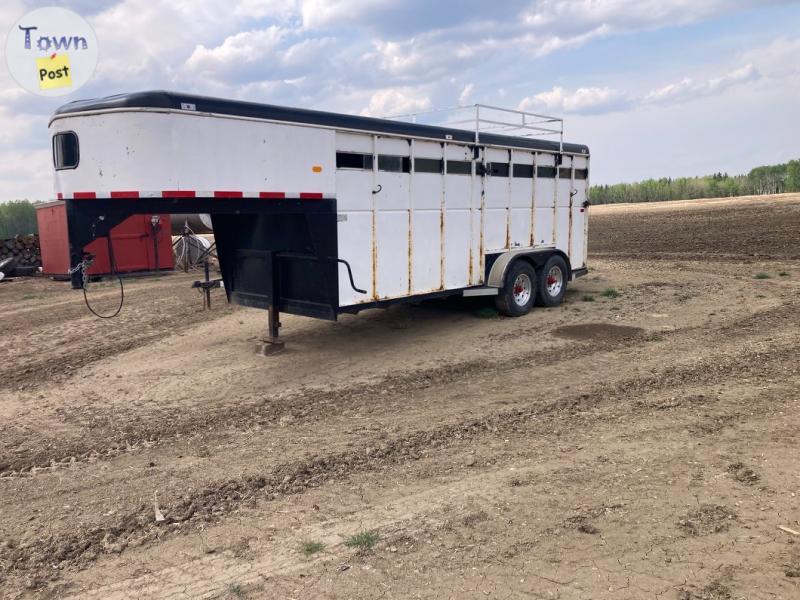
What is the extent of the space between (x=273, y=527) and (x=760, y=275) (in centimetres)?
1364

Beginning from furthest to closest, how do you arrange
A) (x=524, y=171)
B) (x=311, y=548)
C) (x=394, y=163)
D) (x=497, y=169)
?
1. (x=524, y=171)
2. (x=497, y=169)
3. (x=394, y=163)
4. (x=311, y=548)

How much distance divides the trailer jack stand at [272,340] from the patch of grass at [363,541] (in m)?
4.87

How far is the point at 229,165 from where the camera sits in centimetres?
658

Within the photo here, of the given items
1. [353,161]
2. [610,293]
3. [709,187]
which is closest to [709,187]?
[709,187]

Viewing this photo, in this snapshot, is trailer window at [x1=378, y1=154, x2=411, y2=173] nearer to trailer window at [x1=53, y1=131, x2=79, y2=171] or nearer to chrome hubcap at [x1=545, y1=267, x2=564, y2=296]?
trailer window at [x1=53, y1=131, x2=79, y2=171]

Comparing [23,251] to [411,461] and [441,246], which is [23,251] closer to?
[441,246]

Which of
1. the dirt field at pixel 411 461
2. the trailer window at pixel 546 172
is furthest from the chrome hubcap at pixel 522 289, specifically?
the trailer window at pixel 546 172

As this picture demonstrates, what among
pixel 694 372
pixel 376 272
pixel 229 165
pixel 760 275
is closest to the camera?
pixel 229 165

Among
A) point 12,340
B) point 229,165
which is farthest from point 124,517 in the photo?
point 12,340

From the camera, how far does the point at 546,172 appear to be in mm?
11164

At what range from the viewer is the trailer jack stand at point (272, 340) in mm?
8453

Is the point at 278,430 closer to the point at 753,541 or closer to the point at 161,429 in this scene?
the point at 161,429

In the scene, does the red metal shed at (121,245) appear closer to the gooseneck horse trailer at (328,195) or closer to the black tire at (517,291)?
the gooseneck horse trailer at (328,195)

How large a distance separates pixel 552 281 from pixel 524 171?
2.18m
